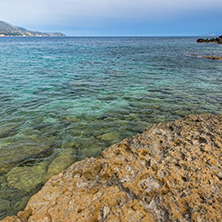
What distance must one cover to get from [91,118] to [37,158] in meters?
3.44

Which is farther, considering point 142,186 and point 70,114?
point 70,114

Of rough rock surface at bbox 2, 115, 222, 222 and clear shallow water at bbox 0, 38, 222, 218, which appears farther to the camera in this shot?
clear shallow water at bbox 0, 38, 222, 218

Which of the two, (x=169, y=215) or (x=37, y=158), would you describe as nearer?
(x=169, y=215)

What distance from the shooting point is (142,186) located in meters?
3.29

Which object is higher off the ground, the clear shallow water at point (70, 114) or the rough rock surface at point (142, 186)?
the rough rock surface at point (142, 186)

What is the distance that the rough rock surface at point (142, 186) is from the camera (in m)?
2.81

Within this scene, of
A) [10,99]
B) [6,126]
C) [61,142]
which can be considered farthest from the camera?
[10,99]

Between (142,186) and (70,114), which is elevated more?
(142,186)

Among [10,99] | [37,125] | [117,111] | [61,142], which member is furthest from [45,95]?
[61,142]

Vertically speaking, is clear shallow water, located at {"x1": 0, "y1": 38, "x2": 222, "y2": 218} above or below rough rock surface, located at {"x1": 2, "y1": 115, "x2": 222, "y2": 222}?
below

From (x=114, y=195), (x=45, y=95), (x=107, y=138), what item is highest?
(x=114, y=195)

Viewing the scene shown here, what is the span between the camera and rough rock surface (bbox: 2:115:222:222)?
111 inches

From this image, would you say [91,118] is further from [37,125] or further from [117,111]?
[37,125]

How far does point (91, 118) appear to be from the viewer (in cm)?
864
